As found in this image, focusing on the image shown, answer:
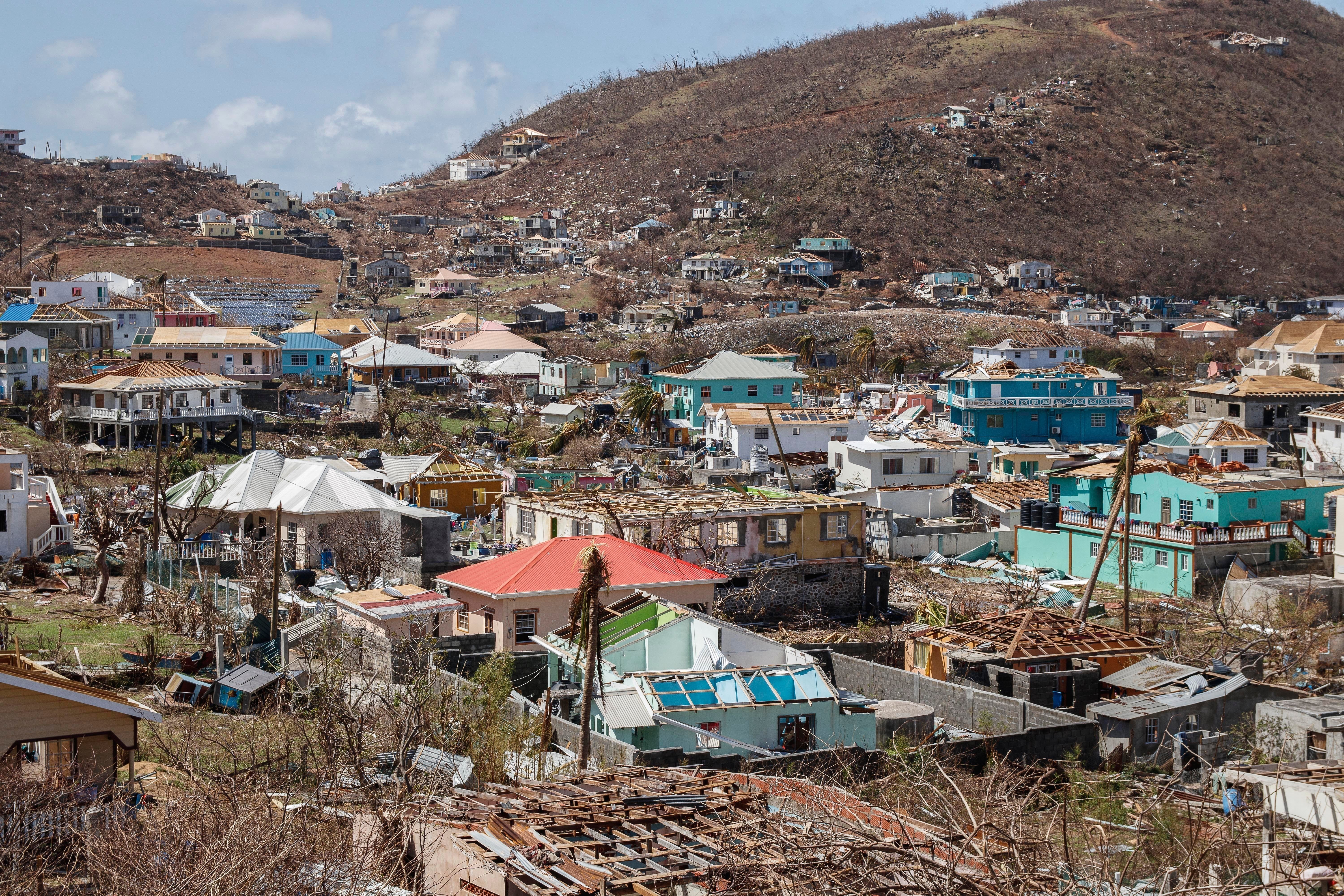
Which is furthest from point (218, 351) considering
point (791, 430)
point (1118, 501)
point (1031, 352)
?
point (1118, 501)

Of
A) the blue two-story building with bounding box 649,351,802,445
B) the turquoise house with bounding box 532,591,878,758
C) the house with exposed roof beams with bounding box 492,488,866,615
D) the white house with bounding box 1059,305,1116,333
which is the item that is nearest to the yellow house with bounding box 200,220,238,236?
the white house with bounding box 1059,305,1116,333

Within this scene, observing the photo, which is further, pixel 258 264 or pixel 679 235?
pixel 679 235

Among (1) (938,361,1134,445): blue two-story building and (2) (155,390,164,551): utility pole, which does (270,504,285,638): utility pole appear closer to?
(2) (155,390,164,551): utility pole

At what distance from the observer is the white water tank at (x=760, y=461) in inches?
1668

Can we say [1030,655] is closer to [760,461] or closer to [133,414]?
[760,461]

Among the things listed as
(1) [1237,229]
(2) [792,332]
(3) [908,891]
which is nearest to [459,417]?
(2) [792,332]

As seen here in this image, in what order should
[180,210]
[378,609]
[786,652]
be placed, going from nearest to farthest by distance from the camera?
[786,652] → [378,609] → [180,210]

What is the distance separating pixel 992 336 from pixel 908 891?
81038mm

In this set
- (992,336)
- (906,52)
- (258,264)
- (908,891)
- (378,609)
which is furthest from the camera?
(906,52)

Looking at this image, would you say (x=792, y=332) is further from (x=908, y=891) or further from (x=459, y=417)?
(x=908, y=891)

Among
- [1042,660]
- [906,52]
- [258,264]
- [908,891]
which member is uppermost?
[906,52]

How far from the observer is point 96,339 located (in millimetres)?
59031

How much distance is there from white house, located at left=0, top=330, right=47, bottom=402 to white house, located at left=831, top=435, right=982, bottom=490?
27596mm

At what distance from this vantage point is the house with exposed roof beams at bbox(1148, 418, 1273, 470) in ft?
128
